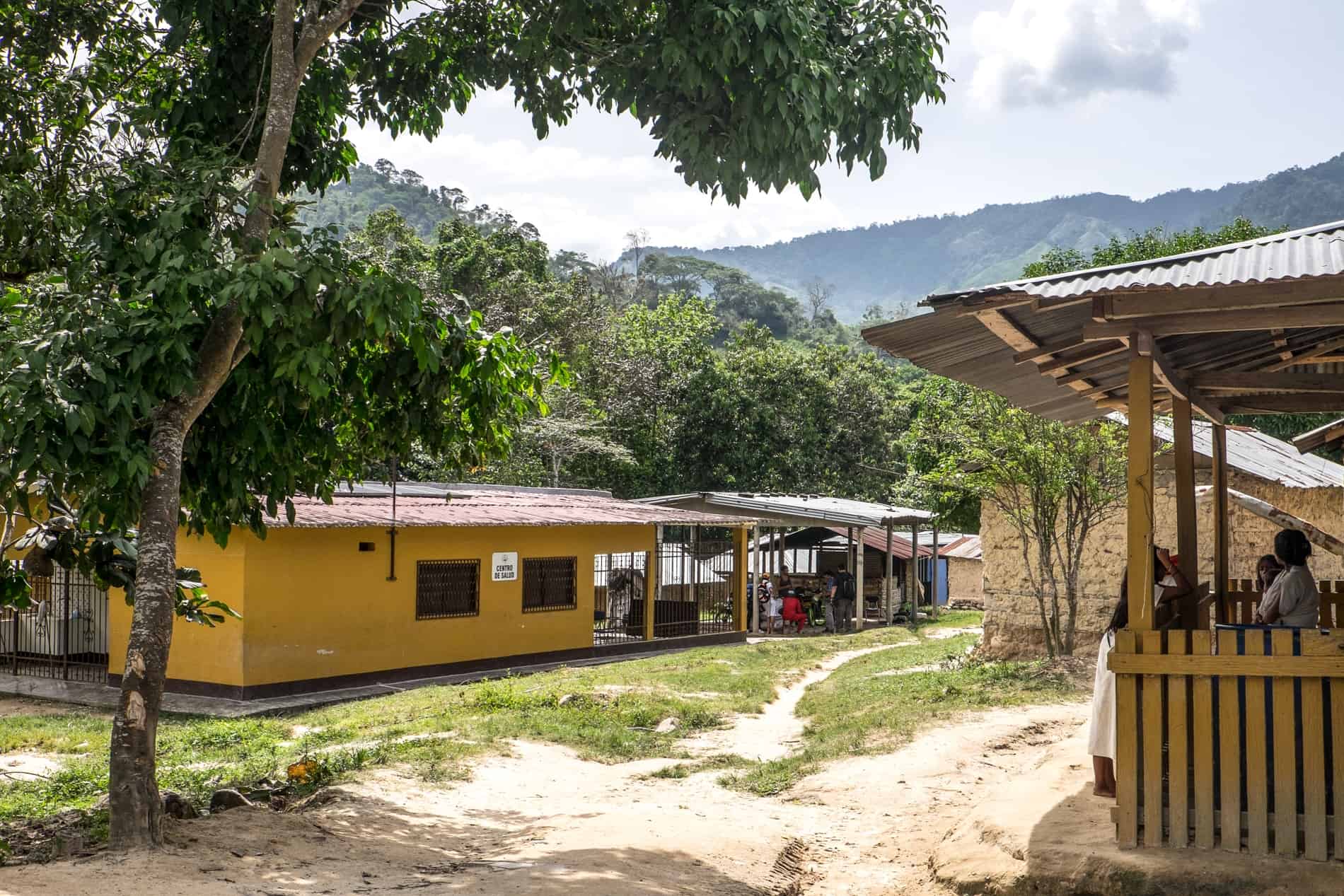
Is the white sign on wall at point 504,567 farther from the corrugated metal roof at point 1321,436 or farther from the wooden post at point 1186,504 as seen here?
the wooden post at point 1186,504

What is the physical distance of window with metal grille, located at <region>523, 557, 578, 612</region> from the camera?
65.8ft

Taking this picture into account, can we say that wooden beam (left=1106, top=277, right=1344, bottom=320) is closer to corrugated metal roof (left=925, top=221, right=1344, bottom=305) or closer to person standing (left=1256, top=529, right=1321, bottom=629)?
corrugated metal roof (left=925, top=221, right=1344, bottom=305)

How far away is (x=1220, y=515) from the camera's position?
9.65 meters

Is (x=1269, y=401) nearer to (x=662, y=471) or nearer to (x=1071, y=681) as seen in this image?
(x=1071, y=681)

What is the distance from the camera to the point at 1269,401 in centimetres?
924

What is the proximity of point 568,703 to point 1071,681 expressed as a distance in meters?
5.59

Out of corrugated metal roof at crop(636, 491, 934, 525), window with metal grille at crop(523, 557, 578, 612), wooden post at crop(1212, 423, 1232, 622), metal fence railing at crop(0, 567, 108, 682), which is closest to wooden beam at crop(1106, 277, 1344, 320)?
wooden post at crop(1212, 423, 1232, 622)

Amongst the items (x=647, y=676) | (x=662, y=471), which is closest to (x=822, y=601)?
(x=662, y=471)

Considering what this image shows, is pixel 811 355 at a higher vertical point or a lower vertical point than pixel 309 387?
higher

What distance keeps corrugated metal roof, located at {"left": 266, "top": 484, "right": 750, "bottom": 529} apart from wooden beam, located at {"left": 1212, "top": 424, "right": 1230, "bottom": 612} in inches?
309

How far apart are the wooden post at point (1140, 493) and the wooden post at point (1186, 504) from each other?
1715 millimetres

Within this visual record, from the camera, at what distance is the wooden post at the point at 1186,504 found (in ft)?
24.7

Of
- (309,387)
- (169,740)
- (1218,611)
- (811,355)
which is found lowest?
(169,740)

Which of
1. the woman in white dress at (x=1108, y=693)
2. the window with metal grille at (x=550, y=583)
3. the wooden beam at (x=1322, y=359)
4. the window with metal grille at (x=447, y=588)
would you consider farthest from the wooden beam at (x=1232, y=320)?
the window with metal grille at (x=550, y=583)
